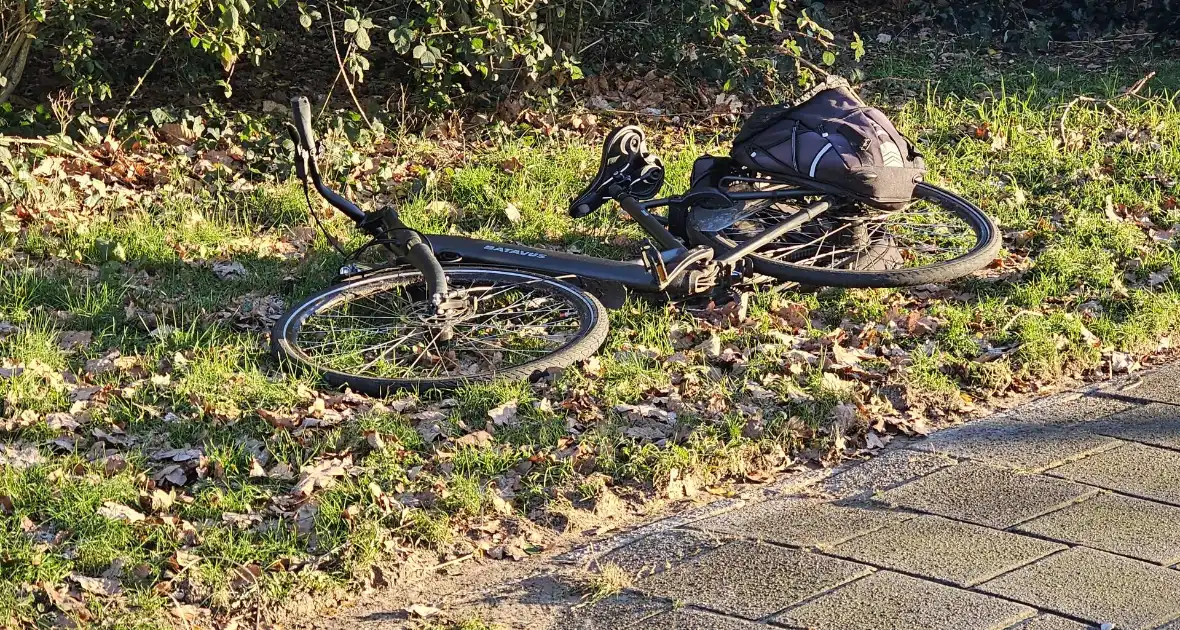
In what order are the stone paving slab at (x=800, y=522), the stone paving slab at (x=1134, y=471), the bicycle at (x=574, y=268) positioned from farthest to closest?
1. the bicycle at (x=574, y=268)
2. the stone paving slab at (x=1134, y=471)
3. the stone paving slab at (x=800, y=522)

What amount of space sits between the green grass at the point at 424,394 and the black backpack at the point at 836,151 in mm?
489

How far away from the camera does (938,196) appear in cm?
632

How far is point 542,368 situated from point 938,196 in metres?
2.35

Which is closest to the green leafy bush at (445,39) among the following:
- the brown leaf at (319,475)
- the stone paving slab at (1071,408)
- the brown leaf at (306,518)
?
the brown leaf at (319,475)

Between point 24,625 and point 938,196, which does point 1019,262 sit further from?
point 24,625

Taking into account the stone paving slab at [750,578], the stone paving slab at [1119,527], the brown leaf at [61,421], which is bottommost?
the brown leaf at [61,421]

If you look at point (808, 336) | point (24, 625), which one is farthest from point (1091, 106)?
point (24, 625)

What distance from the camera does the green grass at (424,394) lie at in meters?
4.07

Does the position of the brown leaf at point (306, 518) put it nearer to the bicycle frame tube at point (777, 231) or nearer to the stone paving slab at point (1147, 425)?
the bicycle frame tube at point (777, 231)

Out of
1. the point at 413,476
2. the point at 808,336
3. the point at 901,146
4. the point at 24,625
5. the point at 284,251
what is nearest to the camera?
the point at 24,625

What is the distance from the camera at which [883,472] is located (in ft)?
14.9

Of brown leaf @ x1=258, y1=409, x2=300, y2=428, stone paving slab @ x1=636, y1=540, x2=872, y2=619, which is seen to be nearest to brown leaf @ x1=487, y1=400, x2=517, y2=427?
brown leaf @ x1=258, y1=409, x2=300, y2=428

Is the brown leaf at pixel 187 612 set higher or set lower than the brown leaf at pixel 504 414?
lower

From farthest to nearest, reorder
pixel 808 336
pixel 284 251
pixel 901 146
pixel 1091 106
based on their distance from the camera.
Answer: pixel 1091 106
pixel 284 251
pixel 901 146
pixel 808 336
